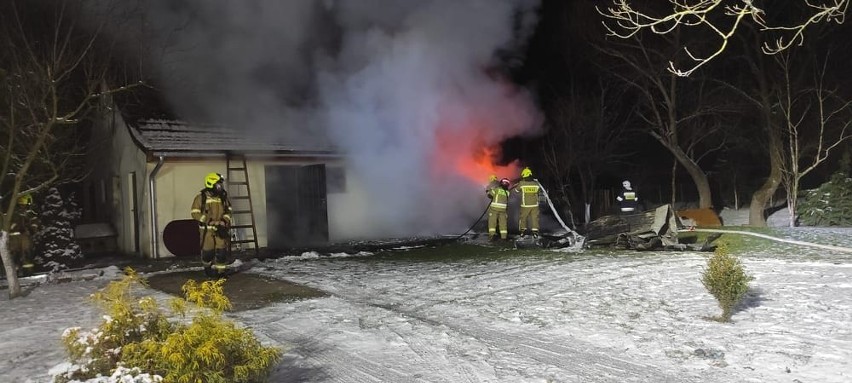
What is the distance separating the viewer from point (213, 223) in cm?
1002

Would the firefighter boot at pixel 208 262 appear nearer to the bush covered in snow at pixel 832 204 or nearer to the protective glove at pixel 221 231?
the protective glove at pixel 221 231

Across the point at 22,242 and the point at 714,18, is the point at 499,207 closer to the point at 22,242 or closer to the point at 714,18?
the point at 22,242

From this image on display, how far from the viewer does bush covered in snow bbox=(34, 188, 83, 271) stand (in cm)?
1381

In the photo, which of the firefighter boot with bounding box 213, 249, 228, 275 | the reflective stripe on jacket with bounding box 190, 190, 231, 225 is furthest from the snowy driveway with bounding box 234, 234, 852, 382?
the reflective stripe on jacket with bounding box 190, 190, 231, 225

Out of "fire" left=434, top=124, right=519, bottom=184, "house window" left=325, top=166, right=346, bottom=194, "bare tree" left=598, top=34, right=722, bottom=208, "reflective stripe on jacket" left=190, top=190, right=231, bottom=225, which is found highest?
"bare tree" left=598, top=34, right=722, bottom=208

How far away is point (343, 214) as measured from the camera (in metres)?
16.5

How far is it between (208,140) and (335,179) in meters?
3.60

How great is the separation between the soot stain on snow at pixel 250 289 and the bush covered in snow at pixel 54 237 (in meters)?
4.97

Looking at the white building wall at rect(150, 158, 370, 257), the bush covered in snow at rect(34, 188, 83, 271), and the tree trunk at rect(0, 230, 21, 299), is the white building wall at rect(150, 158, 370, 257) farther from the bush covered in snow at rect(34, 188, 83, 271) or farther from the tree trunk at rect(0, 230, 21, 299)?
the tree trunk at rect(0, 230, 21, 299)

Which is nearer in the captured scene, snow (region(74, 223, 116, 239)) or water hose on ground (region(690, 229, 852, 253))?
water hose on ground (region(690, 229, 852, 253))

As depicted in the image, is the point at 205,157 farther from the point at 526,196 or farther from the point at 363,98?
the point at 526,196

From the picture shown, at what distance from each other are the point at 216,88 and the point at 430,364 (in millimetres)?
12481

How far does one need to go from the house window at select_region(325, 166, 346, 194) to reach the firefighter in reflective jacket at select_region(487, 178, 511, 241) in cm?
435

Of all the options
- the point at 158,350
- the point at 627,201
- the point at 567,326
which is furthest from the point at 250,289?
the point at 627,201
